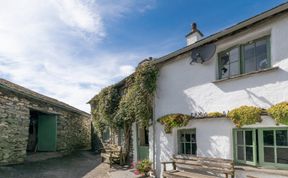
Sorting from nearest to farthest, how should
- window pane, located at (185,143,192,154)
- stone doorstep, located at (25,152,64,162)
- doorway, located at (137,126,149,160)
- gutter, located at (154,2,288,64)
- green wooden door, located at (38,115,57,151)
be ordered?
gutter, located at (154,2,288,64)
window pane, located at (185,143,192,154)
doorway, located at (137,126,149,160)
stone doorstep, located at (25,152,64,162)
green wooden door, located at (38,115,57,151)

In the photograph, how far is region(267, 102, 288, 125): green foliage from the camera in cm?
550

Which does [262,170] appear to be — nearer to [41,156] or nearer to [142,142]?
[142,142]

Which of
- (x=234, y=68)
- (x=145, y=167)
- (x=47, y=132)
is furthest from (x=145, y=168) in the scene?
(x=47, y=132)

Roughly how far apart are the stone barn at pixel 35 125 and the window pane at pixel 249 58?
10.9 meters

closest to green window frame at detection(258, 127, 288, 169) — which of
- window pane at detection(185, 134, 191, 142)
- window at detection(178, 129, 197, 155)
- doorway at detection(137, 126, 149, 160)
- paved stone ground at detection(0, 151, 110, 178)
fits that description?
window at detection(178, 129, 197, 155)

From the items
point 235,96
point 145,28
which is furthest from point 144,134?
point 235,96

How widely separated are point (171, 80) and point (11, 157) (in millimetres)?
8902

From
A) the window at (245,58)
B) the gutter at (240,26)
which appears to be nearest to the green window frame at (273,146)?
the window at (245,58)

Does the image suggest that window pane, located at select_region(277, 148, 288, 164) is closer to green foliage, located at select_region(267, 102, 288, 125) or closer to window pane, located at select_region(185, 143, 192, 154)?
green foliage, located at select_region(267, 102, 288, 125)

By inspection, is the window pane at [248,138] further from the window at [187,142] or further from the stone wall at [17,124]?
the stone wall at [17,124]

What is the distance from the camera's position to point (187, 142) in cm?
848

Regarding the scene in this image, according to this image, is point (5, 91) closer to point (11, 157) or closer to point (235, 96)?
point (11, 157)

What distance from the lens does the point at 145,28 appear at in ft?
33.6

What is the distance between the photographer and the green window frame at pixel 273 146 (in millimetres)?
5831
